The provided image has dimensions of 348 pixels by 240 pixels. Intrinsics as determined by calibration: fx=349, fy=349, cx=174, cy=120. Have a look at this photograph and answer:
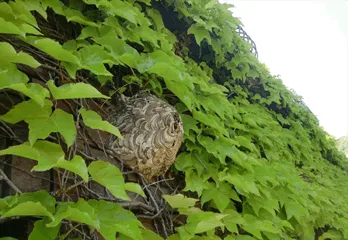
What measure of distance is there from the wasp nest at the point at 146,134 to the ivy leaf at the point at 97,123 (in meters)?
0.25

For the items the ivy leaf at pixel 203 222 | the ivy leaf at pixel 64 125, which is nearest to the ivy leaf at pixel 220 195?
the ivy leaf at pixel 203 222

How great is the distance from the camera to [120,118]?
1.33 m

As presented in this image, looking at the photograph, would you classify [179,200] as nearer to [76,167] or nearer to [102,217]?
[102,217]

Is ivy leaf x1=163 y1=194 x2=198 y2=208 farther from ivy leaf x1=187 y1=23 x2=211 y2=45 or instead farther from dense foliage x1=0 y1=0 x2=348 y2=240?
ivy leaf x1=187 y1=23 x2=211 y2=45

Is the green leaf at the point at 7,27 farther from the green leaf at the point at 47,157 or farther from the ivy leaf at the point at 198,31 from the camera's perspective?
the ivy leaf at the point at 198,31

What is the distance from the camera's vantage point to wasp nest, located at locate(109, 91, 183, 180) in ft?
4.17

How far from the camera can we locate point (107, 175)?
3.16 feet

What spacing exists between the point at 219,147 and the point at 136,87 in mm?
486

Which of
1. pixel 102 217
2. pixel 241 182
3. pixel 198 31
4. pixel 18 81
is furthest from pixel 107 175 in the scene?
pixel 198 31

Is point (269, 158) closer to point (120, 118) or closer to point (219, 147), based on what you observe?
point (219, 147)

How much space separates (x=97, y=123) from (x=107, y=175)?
15 centimetres

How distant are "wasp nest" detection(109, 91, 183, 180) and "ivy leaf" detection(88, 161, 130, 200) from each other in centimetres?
30

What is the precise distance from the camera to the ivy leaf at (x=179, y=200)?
124 cm

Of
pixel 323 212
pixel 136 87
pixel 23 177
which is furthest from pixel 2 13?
pixel 323 212
